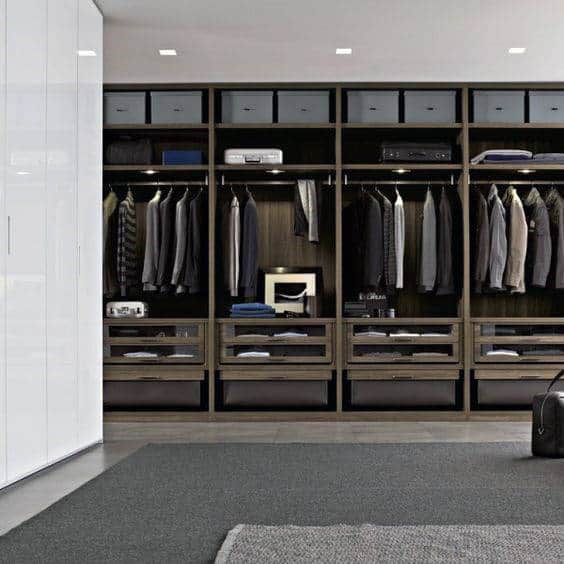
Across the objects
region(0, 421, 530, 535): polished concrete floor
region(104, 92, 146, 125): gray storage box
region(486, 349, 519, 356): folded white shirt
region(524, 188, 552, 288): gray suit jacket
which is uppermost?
region(104, 92, 146, 125): gray storage box

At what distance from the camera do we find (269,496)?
3514 millimetres

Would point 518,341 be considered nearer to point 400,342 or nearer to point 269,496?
point 400,342

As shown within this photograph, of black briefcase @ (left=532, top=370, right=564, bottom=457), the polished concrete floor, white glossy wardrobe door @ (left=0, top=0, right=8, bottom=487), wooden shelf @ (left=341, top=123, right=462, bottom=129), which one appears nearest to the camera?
white glossy wardrobe door @ (left=0, top=0, right=8, bottom=487)

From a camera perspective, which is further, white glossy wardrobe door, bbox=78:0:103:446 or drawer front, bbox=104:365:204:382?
drawer front, bbox=104:365:204:382

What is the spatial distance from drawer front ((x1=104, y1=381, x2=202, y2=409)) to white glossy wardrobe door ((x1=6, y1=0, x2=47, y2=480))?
2.24m

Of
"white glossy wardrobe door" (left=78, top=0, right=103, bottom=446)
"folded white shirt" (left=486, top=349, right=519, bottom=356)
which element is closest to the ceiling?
"white glossy wardrobe door" (left=78, top=0, right=103, bottom=446)

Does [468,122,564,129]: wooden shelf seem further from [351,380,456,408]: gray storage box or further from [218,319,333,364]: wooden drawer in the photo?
[351,380,456,408]: gray storage box

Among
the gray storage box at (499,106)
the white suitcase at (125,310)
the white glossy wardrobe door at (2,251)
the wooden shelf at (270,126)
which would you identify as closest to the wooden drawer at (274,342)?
the white suitcase at (125,310)

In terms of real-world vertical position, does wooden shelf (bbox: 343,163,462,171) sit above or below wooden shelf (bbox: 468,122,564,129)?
below

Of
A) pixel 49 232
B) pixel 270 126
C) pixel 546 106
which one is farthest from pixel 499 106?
pixel 49 232

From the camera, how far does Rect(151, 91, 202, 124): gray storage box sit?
6.43 meters

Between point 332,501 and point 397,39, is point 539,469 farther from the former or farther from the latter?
point 397,39

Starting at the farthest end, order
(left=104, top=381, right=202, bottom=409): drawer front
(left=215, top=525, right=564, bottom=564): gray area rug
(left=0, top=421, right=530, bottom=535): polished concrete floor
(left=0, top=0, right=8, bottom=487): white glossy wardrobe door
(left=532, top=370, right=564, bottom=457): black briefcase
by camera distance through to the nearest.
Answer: (left=104, top=381, right=202, bottom=409): drawer front < (left=532, top=370, right=564, bottom=457): black briefcase < (left=0, top=421, right=530, bottom=535): polished concrete floor < (left=0, top=0, right=8, bottom=487): white glossy wardrobe door < (left=215, top=525, right=564, bottom=564): gray area rug

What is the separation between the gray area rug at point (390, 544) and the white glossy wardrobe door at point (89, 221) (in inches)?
84.5
